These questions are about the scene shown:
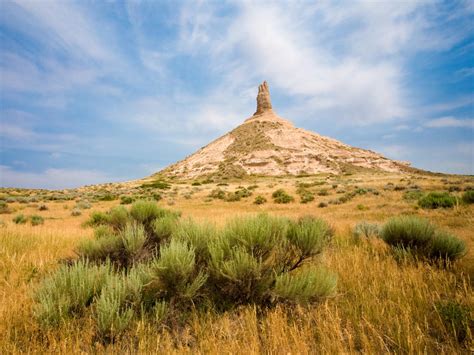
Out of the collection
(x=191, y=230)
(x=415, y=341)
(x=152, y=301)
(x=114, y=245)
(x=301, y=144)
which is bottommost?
(x=415, y=341)

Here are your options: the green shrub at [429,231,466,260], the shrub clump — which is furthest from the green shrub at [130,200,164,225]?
the green shrub at [429,231,466,260]

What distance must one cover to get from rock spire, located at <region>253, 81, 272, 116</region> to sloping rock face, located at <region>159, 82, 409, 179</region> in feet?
56.6

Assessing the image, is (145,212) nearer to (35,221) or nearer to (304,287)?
(304,287)

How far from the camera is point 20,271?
416cm

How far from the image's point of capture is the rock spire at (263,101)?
380ft

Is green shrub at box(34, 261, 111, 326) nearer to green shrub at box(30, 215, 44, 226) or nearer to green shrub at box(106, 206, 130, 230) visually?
green shrub at box(106, 206, 130, 230)

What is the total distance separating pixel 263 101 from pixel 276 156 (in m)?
51.6

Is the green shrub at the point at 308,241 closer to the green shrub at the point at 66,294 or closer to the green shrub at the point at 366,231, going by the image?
the green shrub at the point at 66,294

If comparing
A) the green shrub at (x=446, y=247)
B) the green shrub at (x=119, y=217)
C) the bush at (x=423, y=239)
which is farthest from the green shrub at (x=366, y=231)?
the green shrub at (x=119, y=217)

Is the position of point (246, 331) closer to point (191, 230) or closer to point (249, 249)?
point (249, 249)

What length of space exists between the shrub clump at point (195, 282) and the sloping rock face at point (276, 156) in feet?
206

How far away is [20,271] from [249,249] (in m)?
4.00

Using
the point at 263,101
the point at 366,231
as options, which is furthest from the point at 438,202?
the point at 263,101

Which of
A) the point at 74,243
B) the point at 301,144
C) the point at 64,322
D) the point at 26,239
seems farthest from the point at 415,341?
the point at 301,144
